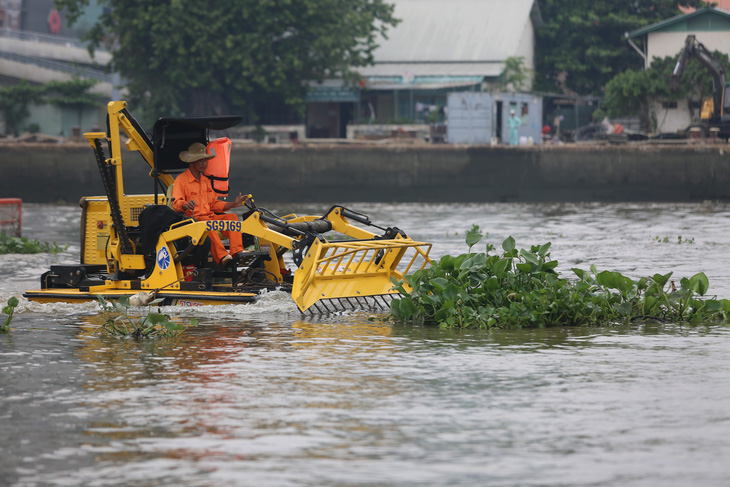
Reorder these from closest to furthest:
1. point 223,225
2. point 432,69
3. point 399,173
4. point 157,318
→ point 157,318, point 223,225, point 399,173, point 432,69

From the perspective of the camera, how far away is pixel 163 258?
13.3 meters

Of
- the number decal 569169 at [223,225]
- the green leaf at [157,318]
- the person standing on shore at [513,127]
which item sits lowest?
the green leaf at [157,318]

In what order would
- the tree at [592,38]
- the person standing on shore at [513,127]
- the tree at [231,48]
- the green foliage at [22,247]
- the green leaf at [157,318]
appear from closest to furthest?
1. the green leaf at [157,318]
2. the green foliage at [22,247]
3. the person standing on shore at [513,127]
4. the tree at [231,48]
5. the tree at [592,38]

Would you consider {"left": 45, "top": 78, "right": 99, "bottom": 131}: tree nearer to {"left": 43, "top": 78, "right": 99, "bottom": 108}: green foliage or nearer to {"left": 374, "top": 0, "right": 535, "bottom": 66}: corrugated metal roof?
{"left": 43, "top": 78, "right": 99, "bottom": 108}: green foliage

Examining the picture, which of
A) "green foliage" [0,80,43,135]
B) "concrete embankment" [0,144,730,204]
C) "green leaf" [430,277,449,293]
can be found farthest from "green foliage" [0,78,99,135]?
"green leaf" [430,277,449,293]

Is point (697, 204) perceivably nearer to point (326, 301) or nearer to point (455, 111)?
point (455, 111)

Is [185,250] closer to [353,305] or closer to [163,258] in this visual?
[163,258]

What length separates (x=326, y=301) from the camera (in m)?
13.8

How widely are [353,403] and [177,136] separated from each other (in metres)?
6.03

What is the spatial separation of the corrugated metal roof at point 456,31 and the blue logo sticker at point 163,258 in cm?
3716

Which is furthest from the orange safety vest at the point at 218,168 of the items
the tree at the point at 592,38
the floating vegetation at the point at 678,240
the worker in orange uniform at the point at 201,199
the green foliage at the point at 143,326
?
the tree at the point at 592,38

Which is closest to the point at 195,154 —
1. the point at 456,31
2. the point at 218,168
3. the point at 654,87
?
the point at 218,168

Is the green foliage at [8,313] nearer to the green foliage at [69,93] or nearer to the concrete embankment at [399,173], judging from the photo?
the concrete embankment at [399,173]

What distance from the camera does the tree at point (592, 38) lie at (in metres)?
49.4
